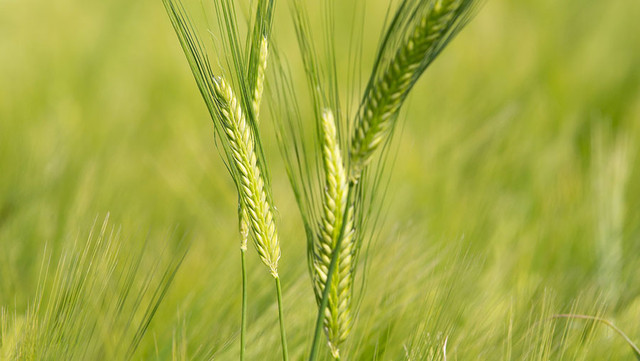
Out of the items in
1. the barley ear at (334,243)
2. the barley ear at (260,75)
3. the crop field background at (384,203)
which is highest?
the barley ear at (260,75)

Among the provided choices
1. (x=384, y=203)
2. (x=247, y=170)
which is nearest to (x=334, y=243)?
(x=247, y=170)

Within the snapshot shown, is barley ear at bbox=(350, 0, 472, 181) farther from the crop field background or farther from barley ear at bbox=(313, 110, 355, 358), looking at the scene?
the crop field background

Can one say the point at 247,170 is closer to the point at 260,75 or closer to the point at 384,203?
the point at 260,75

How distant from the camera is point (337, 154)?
0.37m

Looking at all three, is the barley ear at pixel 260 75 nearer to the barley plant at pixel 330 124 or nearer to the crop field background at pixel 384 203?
the barley plant at pixel 330 124

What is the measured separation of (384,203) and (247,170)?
60cm

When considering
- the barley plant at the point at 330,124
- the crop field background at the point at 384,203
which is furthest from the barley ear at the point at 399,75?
the crop field background at the point at 384,203

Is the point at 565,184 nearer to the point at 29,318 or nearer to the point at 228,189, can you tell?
the point at 228,189

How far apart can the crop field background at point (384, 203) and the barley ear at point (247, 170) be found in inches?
4.0

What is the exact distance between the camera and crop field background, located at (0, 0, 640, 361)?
0.53m

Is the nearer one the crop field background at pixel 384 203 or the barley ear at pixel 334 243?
the barley ear at pixel 334 243

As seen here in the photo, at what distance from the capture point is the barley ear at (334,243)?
373mm

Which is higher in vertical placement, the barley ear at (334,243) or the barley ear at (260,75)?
the barley ear at (260,75)

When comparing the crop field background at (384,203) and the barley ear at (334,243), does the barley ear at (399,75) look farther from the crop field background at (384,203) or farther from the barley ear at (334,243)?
the crop field background at (384,203)
